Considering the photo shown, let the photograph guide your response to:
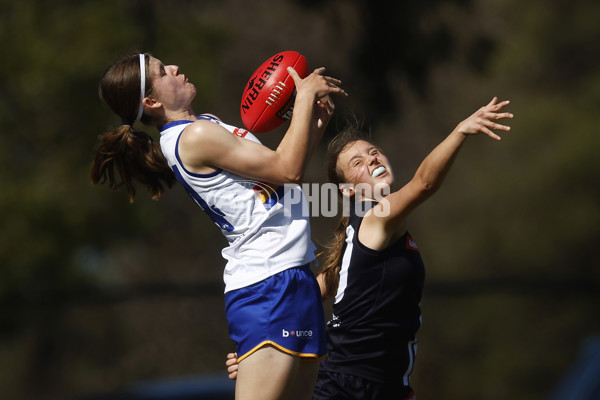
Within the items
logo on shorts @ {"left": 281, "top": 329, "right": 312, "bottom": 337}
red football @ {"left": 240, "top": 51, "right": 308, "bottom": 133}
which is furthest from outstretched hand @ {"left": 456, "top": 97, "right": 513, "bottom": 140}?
logo on shorts @ {"left": 281, "top": 329, "right": 312, "bottom": 337}

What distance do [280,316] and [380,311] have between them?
0.71 m

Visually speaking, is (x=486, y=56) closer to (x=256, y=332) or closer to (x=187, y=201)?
(x=187, y=201)

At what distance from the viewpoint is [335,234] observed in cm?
370

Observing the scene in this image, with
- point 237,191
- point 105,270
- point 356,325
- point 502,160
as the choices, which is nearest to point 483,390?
point 502,160

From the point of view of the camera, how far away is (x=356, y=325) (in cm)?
340

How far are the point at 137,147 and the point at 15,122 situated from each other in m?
8.29

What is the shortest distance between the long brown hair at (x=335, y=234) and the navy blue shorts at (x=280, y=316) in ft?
2.23

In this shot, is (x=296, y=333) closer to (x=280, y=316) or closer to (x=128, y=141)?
(x=280, y=316)

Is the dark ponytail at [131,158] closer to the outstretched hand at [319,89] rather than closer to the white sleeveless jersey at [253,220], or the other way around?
the white sleeveless jersey at [253,220]

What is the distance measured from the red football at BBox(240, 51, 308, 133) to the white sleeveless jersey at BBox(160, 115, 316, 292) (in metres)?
0.44

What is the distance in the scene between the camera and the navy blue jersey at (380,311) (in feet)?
11.0
